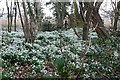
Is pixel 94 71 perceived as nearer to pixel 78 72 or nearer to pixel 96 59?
pixel 78 72

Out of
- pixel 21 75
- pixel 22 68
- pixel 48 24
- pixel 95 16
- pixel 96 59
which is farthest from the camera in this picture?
pixel 48 24

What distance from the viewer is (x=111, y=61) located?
281 inches

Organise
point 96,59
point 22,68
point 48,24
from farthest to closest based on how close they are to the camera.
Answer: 1. point 48,24
2. point 96,59
3. point 22,68

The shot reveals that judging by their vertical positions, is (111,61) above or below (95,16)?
below

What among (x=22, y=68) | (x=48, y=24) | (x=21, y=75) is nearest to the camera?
(x=21, y=75)

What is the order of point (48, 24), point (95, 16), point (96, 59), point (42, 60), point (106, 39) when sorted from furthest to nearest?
point (48, 24)
point (106, 39)
point (95, 16)
point (96, 59)
point (42, 60)

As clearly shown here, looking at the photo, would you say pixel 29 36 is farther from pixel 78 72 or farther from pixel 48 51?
pixel 78 72

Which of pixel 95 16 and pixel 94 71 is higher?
pixel 95 16

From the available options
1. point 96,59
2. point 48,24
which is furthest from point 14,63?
point 48,24

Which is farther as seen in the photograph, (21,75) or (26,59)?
(26,59)

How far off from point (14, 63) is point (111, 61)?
2.31 meters

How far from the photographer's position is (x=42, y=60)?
23.2ft

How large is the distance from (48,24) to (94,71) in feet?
41.7

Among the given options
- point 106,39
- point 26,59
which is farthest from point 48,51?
point 106,39
